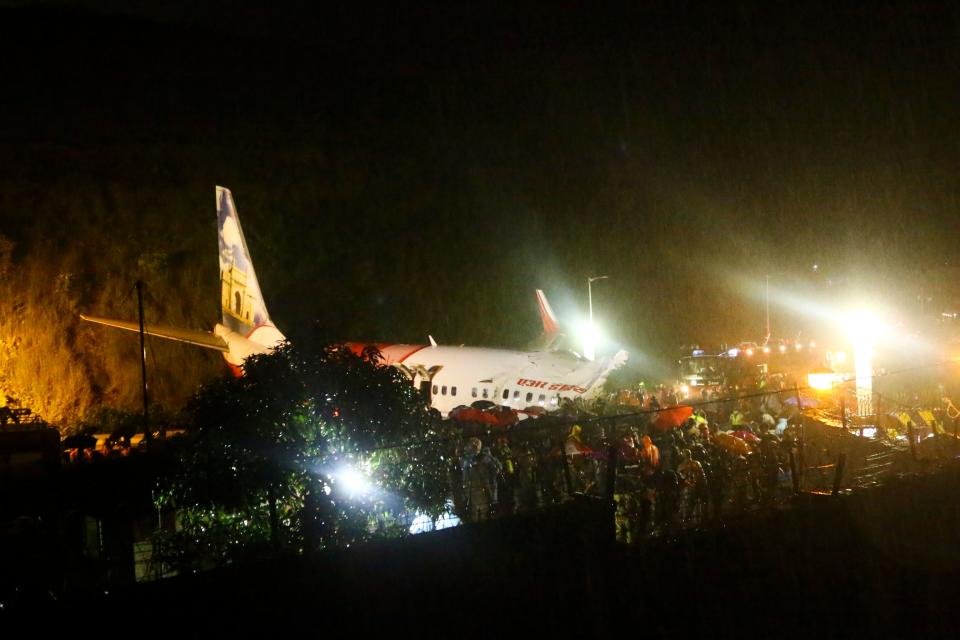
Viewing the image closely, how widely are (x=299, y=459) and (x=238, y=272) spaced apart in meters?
17.6

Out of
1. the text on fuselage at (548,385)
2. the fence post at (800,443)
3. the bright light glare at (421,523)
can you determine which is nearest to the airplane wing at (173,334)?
the text on fuselage at (548,385)

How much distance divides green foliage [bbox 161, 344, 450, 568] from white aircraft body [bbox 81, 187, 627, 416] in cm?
759

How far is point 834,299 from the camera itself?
214 ft

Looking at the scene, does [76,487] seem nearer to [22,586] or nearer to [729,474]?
[22,586]

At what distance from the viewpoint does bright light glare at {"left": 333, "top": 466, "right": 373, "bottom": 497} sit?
8369 mm

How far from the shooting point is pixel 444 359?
2173 cm

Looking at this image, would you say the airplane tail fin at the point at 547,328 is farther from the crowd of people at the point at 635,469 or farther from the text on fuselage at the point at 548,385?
the crowd of people at the point at 635,469

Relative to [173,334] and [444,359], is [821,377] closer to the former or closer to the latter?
[444,359]

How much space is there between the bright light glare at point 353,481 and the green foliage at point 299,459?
0.03 meters

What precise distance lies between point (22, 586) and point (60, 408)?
22304 millimetres

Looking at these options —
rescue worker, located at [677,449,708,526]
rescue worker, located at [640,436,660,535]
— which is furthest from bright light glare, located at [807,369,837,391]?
rescue worker, located at [677,449,708,526]

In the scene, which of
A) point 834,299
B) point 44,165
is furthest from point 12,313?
point 834,299

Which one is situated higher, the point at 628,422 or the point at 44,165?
the point at 44,165

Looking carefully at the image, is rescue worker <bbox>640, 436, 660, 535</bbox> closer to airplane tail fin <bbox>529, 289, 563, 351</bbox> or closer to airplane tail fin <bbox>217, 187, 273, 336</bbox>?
airplane tail fin <bbox>529, 289, 563, 351</bbox>
